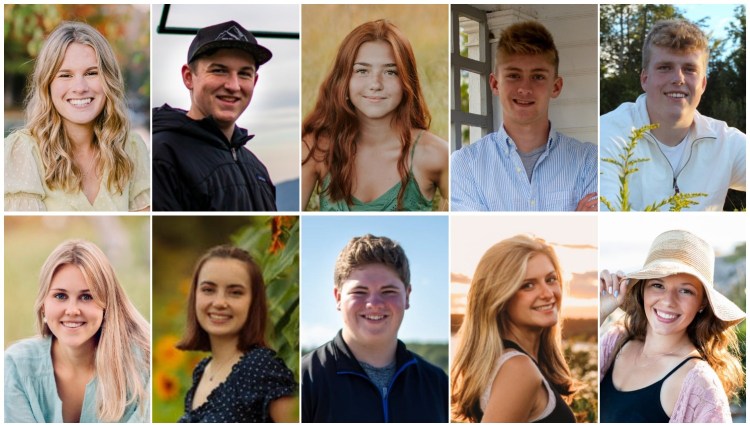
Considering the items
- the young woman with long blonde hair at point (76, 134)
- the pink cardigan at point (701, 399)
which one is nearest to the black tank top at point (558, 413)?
the pink cardigan at point (701, 399)

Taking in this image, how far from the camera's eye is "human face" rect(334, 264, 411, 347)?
564 centimetres

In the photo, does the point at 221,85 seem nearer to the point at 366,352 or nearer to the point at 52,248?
the point at 52,248

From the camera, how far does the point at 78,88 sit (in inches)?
218

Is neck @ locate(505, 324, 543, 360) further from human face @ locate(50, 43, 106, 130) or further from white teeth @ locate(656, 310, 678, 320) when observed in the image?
human face @ locate(50, 43, 106, 130)

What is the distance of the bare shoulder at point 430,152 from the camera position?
5641 mm

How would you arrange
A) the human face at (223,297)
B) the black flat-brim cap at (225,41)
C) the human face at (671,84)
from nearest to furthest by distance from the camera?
the black flat-brim cap at (225,41) < the human face at (223,297) < the human face at (671,84)

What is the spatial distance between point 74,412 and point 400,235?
1885 mm

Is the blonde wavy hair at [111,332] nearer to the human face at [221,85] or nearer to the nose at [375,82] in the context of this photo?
the human face at [221,85]

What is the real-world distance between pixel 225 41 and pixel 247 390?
1.76 meters

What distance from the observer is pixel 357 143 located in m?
5.64

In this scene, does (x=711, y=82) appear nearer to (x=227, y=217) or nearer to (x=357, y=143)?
(x=357, y=143)

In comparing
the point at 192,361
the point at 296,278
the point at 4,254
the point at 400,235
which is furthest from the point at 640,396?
the point at 4,254

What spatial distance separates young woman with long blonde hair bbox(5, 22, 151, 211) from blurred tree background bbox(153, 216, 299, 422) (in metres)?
0.29

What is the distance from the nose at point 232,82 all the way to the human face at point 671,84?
2.07m
